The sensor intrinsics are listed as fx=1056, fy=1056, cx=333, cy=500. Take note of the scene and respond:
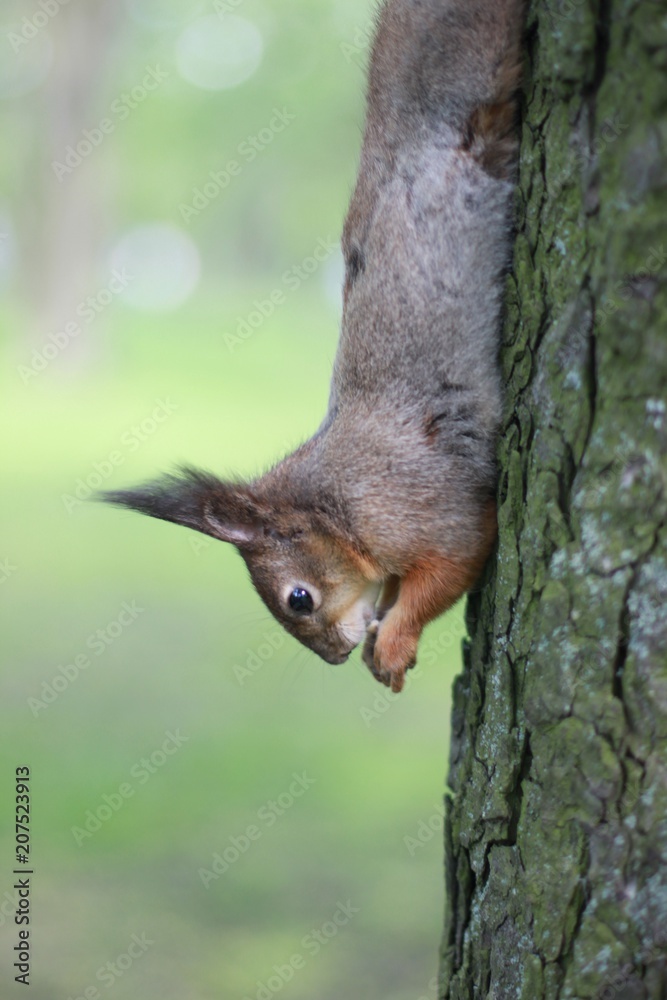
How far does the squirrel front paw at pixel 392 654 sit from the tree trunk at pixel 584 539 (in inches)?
19.9

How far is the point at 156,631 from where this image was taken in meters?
6.54

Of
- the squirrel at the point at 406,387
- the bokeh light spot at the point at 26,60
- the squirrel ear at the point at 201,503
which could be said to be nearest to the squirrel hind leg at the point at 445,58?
the squirrel at the point at 406,387

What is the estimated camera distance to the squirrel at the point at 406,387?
2.30 m

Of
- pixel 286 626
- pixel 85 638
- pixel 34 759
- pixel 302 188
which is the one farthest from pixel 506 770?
pixel 302 188

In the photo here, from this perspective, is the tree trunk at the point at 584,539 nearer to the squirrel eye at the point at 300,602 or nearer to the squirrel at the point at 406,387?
the squirrel at the point at 406,387

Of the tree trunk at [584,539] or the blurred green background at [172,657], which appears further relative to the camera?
the blurred green background at [172,657]

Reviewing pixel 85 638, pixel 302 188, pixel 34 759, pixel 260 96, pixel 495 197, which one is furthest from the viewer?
pixel 302 188

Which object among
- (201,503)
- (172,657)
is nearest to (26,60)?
(172,657)

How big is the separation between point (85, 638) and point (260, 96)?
37.7ft

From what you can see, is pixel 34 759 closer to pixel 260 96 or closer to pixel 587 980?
pixel 587 980

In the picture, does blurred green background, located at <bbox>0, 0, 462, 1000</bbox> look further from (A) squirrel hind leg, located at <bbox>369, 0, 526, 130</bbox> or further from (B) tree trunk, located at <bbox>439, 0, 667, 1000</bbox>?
(B) tree trunk, located at <bbox>439, 0, 667, 1000</bbox>

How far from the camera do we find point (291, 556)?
2850mm

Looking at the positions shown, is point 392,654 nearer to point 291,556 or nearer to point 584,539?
point 291,556

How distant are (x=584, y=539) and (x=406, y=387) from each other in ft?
2.48
